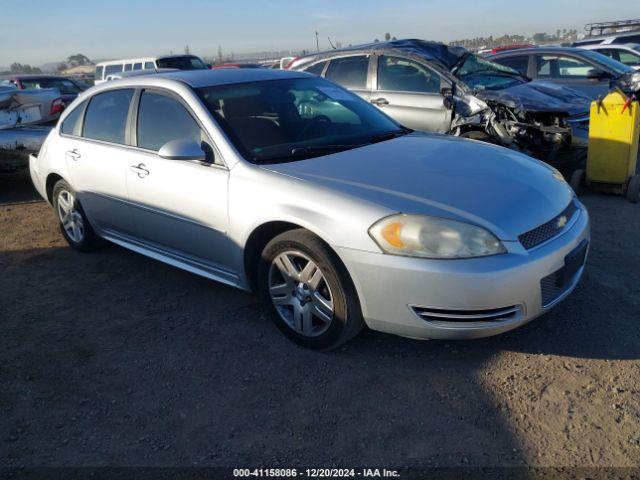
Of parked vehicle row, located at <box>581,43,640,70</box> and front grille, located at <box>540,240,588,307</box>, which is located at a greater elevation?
parked vehicle row, located at <box>581,43,640,70</box>

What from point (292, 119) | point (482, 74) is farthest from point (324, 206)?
point (482, 74)

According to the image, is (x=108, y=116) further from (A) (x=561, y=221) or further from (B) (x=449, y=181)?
(A) (x=561, y=221)

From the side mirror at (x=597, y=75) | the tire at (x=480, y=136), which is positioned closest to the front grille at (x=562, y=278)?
the tire at (x=480, y=136)

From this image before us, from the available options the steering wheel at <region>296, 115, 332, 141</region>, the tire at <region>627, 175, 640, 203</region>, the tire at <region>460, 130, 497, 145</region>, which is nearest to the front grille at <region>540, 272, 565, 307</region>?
the steering wheel at <region>296, 115, 332, 141</region>

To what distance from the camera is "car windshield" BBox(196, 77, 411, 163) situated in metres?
3.66

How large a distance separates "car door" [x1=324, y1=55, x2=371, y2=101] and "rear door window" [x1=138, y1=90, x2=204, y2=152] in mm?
3751

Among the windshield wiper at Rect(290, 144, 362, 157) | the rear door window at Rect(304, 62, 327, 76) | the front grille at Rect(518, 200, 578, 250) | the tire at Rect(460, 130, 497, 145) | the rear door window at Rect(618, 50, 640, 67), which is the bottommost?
the front grille at Rect(518, 200, 578, 250)

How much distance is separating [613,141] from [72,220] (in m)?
5.38

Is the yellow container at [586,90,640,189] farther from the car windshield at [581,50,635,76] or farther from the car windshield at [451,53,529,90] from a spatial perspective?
the car windshield at [581,50,635,76]

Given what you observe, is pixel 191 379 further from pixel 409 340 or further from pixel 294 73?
pixel 294 73

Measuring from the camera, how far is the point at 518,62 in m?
9.20

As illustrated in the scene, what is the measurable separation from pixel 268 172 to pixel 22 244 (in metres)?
3.59

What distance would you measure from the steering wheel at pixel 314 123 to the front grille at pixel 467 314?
156 centimetres

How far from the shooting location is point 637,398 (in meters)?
2.75
